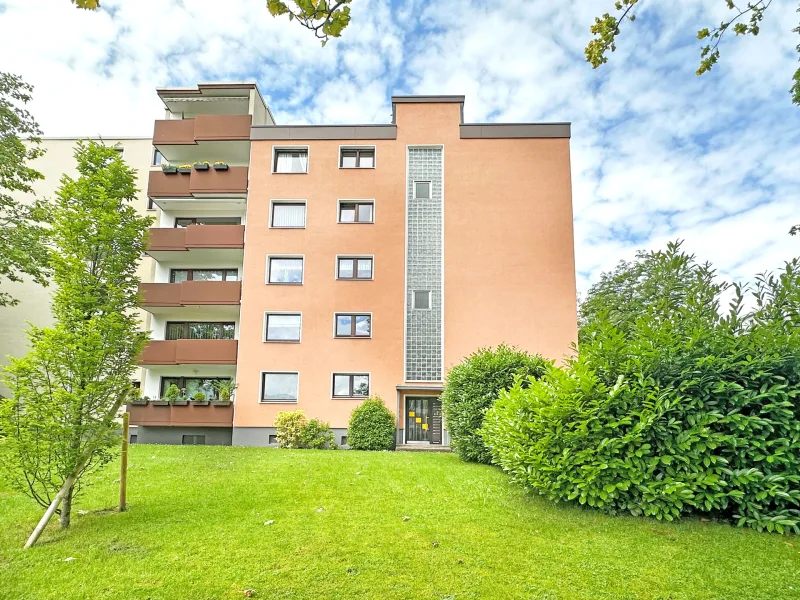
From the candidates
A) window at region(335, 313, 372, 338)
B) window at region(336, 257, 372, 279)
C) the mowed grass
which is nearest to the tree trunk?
the mowed grass

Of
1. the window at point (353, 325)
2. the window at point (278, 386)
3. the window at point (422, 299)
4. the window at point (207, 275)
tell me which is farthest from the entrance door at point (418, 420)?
the window at point (207, 275)

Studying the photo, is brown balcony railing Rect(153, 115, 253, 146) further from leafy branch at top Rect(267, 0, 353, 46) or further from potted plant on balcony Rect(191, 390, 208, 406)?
leafy branch at top Rect(267, 0, 353, 46)

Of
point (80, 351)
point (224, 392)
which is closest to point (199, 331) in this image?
point (224, 392)

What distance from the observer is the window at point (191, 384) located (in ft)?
70.6

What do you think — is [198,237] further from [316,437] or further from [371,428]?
[371,428]

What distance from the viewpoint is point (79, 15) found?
12.5 ft

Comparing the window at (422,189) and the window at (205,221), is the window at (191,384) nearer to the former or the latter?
the window at (205,221)

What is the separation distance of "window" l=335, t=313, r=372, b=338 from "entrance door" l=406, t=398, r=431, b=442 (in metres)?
3.37

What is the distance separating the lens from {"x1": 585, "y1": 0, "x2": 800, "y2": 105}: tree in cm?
451

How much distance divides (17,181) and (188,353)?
28.8 ft

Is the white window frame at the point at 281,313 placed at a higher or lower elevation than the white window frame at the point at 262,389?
higher

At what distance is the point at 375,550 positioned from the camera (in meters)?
5.95

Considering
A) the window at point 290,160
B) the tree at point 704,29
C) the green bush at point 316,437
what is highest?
the window at point 290,160

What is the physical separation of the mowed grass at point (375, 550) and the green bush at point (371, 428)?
30.8 feet
